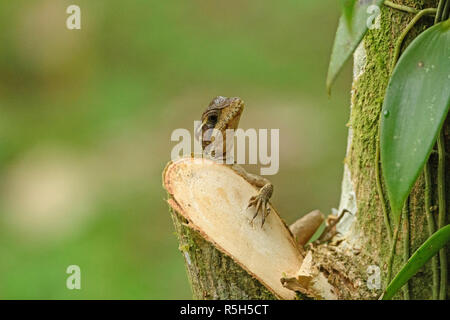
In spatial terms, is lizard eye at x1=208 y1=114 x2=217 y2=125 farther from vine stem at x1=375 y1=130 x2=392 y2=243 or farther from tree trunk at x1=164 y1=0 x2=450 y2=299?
vine stem at x1=375 y1=130 x2=392 y2=243

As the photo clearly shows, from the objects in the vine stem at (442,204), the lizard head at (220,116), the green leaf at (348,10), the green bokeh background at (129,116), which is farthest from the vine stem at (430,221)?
the green bokeh background at (129,116)

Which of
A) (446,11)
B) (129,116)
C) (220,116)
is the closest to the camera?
(446,11)

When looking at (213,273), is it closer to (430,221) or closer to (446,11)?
(430,221)

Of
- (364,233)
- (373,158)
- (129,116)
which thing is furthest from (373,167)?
(129,116)

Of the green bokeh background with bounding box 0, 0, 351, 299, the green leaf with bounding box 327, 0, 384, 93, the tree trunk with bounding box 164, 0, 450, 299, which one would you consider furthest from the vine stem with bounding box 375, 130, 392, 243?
the green bokeh background with bounding box 0, 0, 351, 299

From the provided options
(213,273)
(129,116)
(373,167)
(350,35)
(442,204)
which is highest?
(129,116)

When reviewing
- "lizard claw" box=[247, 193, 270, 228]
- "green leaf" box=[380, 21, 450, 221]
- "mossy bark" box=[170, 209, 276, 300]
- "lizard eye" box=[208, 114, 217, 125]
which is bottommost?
"mossy bark" box=[170, 209, 276, 300]

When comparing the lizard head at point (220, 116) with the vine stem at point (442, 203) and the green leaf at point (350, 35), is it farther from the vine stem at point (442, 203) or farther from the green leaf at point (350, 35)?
the green leaf at point (350, 35)

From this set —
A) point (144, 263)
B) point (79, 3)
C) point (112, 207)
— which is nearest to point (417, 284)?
point (144, 263)
